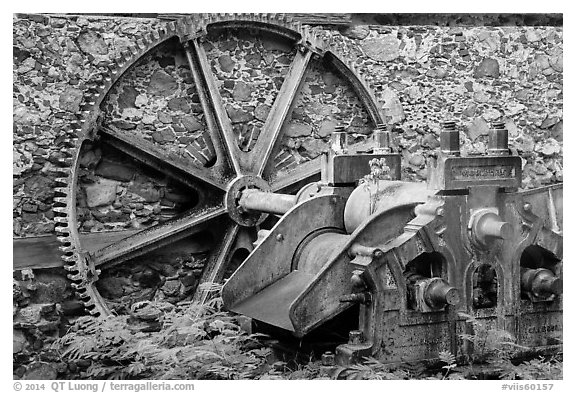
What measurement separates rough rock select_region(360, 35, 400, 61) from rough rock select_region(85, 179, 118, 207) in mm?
2776

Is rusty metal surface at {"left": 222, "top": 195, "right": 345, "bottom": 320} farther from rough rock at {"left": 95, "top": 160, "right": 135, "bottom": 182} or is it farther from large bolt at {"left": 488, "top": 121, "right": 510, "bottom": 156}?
rough rock at {"left": 95, "top": 160, "right": 135, "bottom": 182}

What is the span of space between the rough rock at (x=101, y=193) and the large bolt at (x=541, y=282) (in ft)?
11.3

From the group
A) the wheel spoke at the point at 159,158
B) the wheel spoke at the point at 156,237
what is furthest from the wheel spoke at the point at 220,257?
the wheel spoke at the point at 159,158

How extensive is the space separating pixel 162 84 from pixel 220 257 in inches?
60.1

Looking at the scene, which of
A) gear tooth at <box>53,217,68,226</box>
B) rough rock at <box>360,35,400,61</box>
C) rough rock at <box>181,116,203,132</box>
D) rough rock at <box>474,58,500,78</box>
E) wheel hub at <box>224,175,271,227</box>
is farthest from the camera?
rough rock at <box>474,58,500,78</box>

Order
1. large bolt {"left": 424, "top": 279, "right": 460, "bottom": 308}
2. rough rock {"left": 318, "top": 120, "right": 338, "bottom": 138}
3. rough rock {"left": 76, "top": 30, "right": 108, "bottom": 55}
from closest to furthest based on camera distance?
large bolt {"left": 424, "top": 279, "right": 460, "bottom": 308}, rough rock {"left": 76, "top": 30, "right": 108, "bottom": 55}, rough rock {"left": 318, "top": 120, "right": 338, "bottom": 138}

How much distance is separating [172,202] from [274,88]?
1443 mm

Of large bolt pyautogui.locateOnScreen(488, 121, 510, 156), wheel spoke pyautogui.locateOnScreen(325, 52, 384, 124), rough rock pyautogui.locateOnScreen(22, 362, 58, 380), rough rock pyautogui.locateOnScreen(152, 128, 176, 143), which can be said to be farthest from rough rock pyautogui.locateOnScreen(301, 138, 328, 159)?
large bolt pyautogui.locateOnScreen(488, 121, 510, 156)

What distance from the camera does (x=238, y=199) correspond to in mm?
7867

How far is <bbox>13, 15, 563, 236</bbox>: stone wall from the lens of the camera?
24.1ft

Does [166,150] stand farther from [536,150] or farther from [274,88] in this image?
[536,150]

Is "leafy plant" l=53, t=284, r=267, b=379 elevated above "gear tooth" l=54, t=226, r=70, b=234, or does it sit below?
below

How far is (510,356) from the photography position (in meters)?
5.79

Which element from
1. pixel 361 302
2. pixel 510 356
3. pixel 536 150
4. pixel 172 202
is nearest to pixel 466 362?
pixel 510 356
